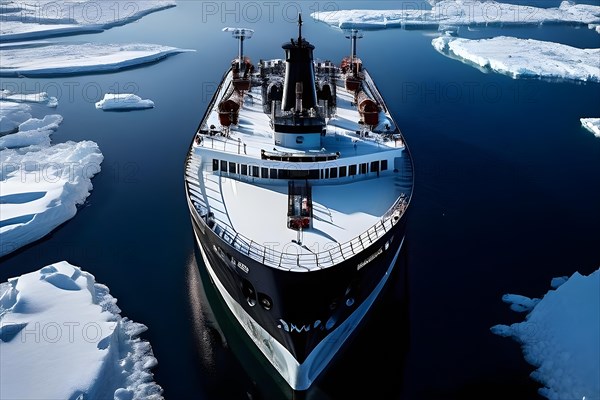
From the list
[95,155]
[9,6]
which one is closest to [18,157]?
[95,155]

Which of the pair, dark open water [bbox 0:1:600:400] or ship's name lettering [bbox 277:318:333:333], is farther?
dark open water [bbox 0:1:600:400]

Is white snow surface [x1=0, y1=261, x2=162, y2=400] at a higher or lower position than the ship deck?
lower

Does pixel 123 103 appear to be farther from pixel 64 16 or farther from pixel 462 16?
pixel 462 16

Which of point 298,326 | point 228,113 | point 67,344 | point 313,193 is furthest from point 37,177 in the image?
point 298,326

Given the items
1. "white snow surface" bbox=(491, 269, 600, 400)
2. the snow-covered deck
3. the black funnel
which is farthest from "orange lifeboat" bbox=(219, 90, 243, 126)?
"white snow surface" bbox=(491, 269, 600, 400)

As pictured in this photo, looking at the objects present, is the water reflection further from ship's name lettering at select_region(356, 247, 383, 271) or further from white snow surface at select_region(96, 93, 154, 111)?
white snow surface at select_region(96, 93, 154, 111)

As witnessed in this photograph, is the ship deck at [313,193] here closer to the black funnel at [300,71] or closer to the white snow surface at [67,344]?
the black funnel at [300,71]

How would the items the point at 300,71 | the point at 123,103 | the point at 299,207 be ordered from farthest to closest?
the point at 123,103 < the point at 300,71 < the point at 299,207
